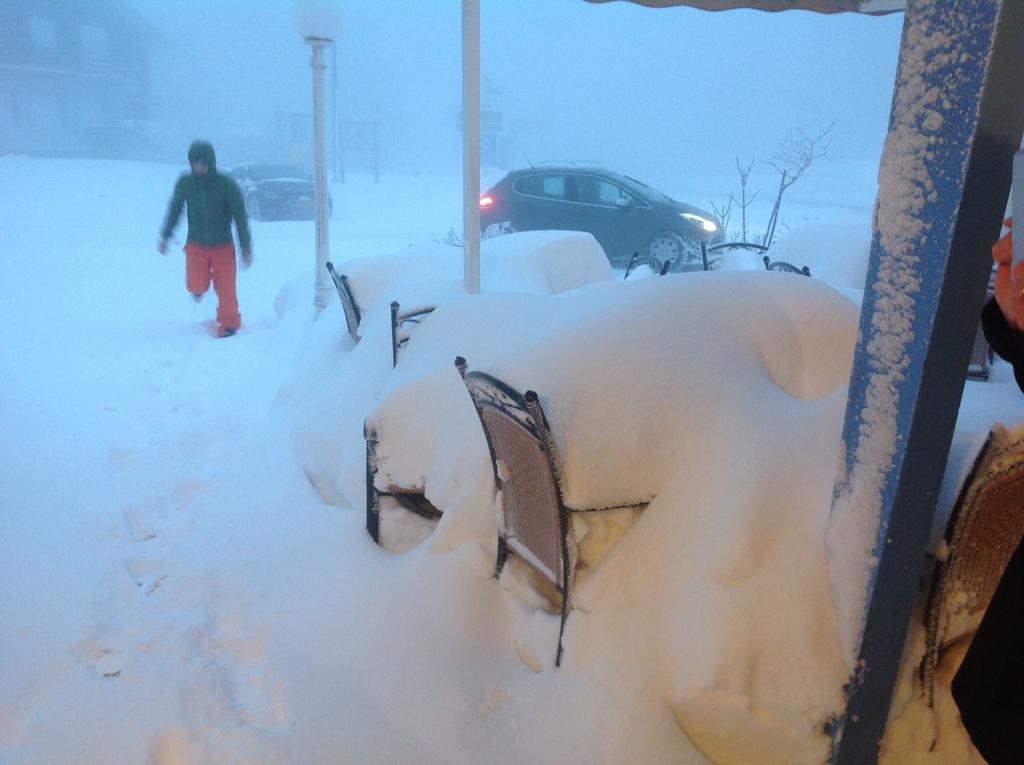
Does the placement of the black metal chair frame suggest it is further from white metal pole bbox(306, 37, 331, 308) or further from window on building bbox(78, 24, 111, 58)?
window on building bbox(78, 24, 111, 58)

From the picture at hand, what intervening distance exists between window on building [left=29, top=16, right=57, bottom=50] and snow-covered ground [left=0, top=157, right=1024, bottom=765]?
22537 mm

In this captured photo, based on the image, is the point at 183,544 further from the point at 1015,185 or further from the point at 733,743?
the point at 1015,185

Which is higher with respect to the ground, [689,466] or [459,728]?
[689,466]

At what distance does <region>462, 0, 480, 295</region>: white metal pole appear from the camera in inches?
150

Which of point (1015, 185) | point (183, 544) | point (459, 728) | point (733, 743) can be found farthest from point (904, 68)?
point (183, 544)

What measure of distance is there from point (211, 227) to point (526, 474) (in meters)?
5.17

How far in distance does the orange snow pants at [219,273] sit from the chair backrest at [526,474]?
4.74m

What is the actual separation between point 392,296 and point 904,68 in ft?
10.2

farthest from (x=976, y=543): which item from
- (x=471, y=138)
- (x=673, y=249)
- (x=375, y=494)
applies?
(x=673, y=249)

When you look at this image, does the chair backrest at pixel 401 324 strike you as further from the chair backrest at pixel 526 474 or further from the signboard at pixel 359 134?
the signboard at pixel 359 134

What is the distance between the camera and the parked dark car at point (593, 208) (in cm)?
886

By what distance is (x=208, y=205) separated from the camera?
6.04 metres

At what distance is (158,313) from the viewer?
7020mm

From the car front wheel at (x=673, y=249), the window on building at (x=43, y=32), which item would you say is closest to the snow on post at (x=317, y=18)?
the car front wheel at (x=673, y=249)
